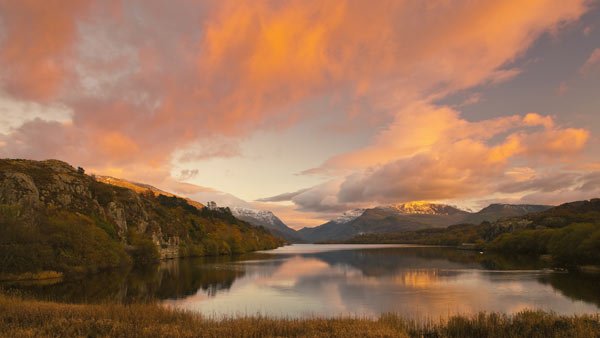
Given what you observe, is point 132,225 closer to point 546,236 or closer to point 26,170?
point 26,170

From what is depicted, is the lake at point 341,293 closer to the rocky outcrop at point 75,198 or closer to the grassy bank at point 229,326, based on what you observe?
the grassy bank at point 229,326

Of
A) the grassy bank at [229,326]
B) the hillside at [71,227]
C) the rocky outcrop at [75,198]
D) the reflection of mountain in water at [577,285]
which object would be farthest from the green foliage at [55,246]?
the reflection of mountain in water at [577,285]

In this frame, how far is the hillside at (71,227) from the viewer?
2697 inches

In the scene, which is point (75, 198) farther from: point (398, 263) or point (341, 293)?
point (398, 263)

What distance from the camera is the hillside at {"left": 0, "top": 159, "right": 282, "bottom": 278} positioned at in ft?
225

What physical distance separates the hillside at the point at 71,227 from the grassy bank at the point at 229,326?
43.8 metres

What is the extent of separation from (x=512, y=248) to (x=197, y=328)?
166570 millimetres

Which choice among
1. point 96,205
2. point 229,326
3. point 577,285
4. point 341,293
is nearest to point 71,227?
point 96,205

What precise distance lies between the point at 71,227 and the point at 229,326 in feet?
233

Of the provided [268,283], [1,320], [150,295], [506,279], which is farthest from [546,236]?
[1,320]

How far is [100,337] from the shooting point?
22.7 meters

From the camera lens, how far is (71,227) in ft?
275

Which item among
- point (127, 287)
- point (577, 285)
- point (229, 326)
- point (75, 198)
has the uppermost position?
point (75, 198)

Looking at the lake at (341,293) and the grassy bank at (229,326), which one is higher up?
the grassy bank at (229,326)
